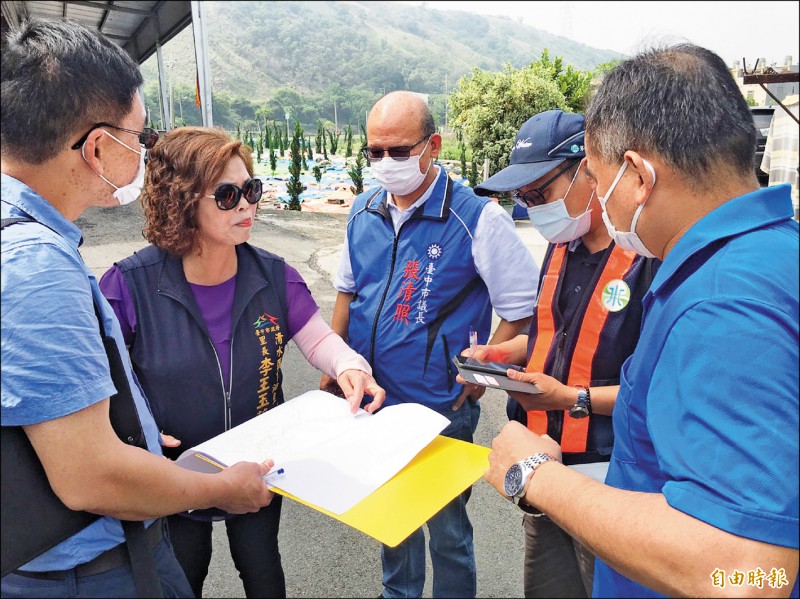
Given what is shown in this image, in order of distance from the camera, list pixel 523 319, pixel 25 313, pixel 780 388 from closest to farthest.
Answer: pixel 780 388 → pixel 25 313 → pixel 523 319

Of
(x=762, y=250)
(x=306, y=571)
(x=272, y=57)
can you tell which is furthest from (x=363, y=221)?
(x=272, y=57)

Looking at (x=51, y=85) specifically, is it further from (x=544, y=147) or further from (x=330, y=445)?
(x=544, y=147)

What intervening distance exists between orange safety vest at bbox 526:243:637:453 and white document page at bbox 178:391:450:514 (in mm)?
472

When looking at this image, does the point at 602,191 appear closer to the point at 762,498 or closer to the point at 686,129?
the point at 686,129

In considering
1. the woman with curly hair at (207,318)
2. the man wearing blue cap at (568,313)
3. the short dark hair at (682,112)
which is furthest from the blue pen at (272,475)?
the short dark hair at (682,112)

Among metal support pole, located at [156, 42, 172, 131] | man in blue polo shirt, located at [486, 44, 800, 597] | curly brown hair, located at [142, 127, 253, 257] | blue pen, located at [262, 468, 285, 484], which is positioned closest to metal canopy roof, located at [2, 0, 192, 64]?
metal support pole, located at [156, 42, 172, 131]

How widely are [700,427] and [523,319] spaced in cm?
158

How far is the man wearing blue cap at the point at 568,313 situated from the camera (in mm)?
1635

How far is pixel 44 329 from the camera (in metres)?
0.83

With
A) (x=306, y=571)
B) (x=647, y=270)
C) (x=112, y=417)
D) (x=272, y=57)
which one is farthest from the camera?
(x=272, y=57)

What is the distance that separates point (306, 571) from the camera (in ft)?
8.21

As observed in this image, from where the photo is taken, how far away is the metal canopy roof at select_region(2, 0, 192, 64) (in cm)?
1052

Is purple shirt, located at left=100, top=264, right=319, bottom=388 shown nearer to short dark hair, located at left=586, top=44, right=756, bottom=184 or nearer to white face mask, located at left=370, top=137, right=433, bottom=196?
white face mask, located at left=370, top=137, right=433, bottom=196

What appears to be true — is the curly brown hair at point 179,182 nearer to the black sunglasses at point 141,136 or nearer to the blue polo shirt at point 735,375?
the black sunglasses at point 141,136
